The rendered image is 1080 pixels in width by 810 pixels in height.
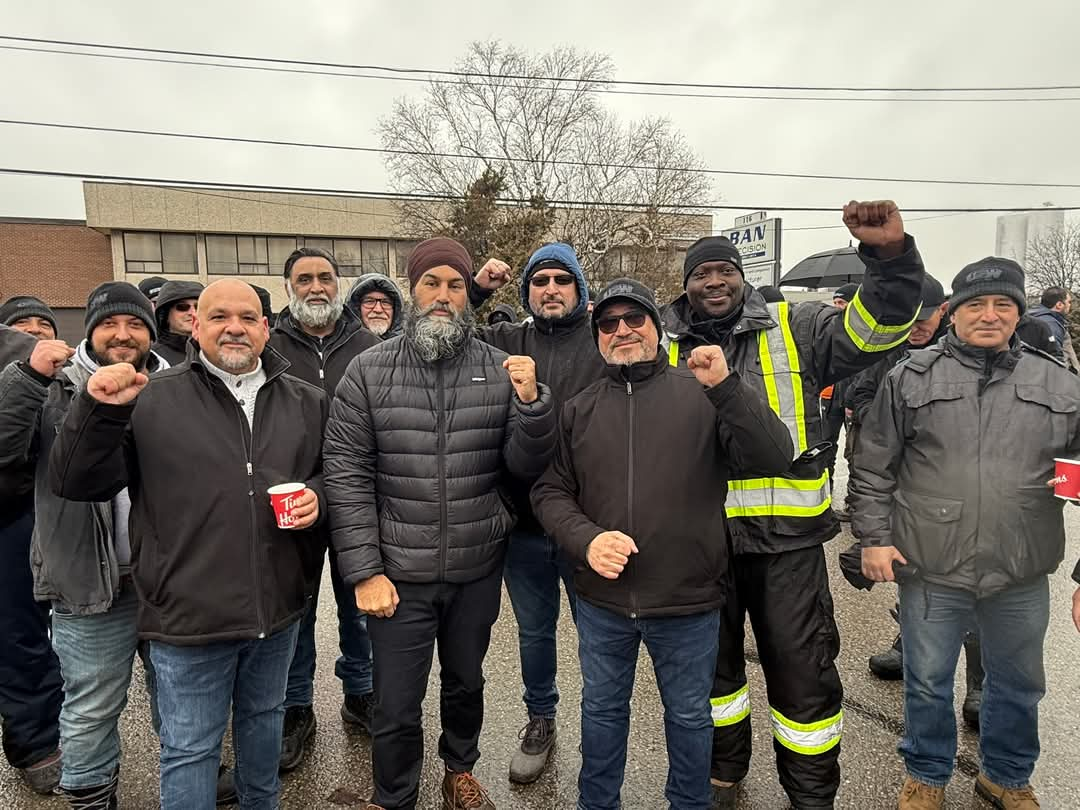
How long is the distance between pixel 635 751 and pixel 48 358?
9.79ft

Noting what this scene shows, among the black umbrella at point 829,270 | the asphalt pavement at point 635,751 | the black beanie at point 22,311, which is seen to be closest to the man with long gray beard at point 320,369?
the asphalt pavement at point 635,751

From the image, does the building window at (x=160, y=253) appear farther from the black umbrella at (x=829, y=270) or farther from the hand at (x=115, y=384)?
the hand at (x=115, y=384)

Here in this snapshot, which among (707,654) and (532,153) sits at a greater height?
(532,153)

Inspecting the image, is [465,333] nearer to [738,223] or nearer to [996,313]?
[996,313]

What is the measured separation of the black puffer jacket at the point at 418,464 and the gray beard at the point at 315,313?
0.94 m

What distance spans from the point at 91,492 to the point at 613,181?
20.1 metres

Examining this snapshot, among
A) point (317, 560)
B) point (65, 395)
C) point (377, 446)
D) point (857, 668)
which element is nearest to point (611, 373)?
point (377, 446)

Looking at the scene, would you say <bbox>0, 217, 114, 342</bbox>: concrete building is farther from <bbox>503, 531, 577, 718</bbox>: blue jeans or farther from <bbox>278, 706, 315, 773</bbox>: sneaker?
<bbox>503, 531, 577, 718</bbox>: blue jeans

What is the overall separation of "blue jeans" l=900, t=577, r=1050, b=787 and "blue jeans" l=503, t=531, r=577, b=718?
1469mm

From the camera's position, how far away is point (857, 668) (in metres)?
3.71

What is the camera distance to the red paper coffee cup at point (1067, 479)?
2.12 metres

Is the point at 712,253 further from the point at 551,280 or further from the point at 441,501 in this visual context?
the point at 441,501

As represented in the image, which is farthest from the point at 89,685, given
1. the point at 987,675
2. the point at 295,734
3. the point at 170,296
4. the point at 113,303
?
the point at 987,675

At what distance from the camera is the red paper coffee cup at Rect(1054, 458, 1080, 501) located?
2117mm
